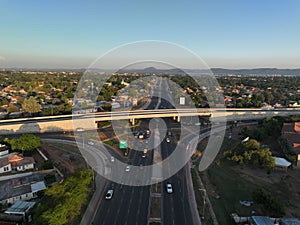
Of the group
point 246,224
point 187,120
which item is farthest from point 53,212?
point 187,120

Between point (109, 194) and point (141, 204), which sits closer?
point (141, 204)

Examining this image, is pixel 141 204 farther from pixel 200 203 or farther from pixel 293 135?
pixel 293 135

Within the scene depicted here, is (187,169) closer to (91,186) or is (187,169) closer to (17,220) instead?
(91,186)

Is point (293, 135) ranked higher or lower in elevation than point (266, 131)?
higher

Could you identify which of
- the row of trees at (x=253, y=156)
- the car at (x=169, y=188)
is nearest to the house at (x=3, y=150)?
the car at (x=169, y=188)

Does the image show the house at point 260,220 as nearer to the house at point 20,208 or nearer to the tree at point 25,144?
the house at point 20,208

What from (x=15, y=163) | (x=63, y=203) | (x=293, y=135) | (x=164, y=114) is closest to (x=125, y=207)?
(x=63, y=203)
